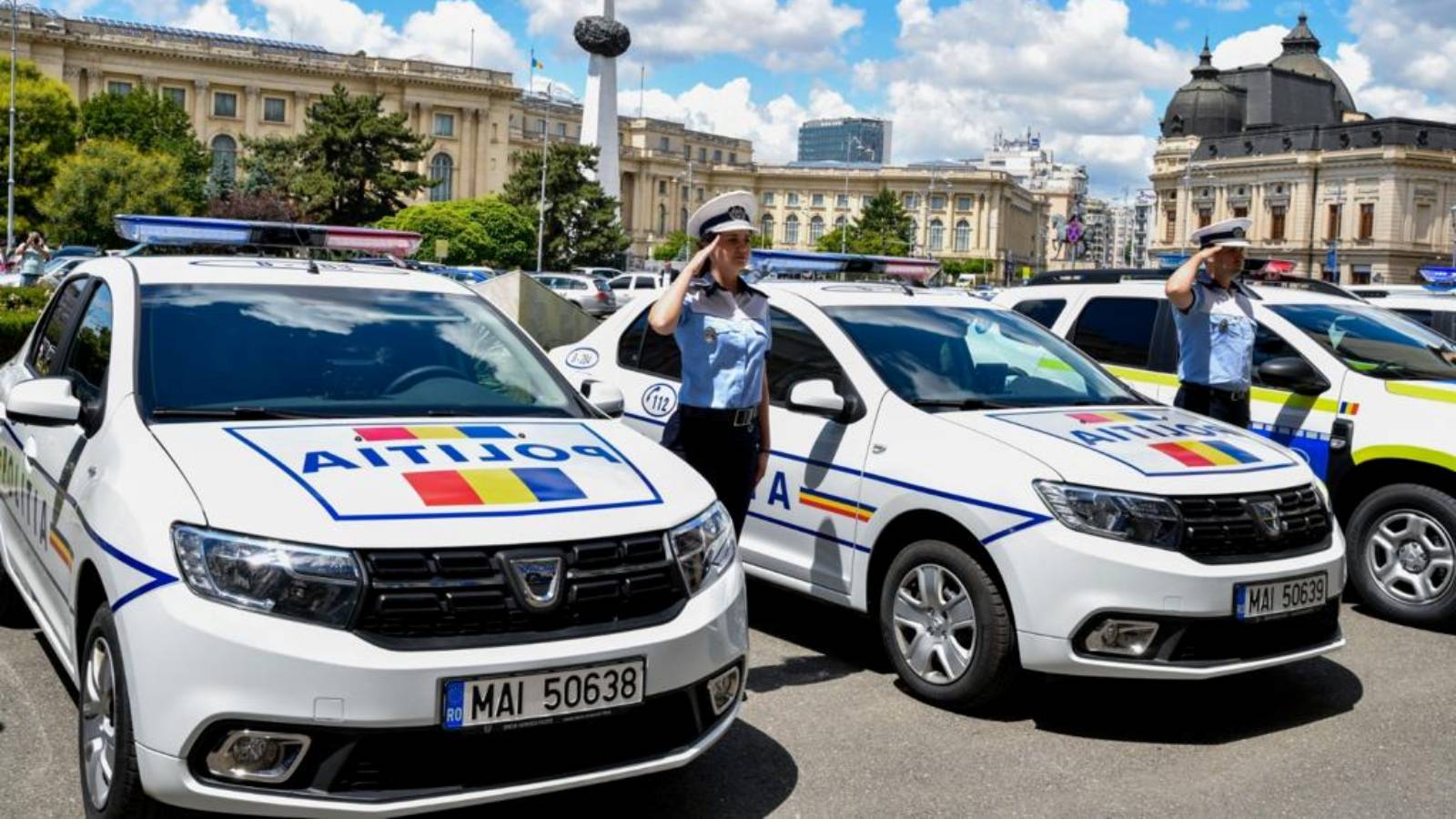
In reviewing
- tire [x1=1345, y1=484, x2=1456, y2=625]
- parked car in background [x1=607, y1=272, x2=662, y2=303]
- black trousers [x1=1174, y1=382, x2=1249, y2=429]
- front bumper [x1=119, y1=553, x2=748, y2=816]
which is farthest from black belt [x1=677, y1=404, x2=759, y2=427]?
parked car in background [x1=607, y1=272, x2=662, y2=303]

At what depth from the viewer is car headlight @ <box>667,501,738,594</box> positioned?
3.84m

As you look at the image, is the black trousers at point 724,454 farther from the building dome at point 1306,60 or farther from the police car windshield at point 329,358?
the building dome at point 1306,60

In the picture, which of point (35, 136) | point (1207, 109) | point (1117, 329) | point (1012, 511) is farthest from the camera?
point (1207, 109)

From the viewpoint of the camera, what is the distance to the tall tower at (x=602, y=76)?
6719 centimetres

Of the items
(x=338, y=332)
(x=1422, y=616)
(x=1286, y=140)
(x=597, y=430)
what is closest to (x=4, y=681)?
(x=338, y=332)

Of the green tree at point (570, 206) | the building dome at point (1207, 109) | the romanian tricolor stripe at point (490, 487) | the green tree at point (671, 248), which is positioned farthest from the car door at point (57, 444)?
the building dome at point (1207, 109)

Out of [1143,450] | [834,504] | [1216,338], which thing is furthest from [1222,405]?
[834,504]

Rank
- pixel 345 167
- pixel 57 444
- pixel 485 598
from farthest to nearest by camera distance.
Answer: pixel 345 167 < pixel 57 444 < pixel 485 598

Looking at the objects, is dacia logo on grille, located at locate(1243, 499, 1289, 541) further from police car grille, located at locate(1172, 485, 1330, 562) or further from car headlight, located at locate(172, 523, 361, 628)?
car headlight, located at locate(172, 523, 361, 628)

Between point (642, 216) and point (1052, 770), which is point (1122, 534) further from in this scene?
point (642, 216)

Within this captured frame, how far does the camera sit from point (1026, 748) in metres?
4.93

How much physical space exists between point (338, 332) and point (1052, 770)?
2877 millimetres

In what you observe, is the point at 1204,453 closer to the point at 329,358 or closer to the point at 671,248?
the point at 329,358

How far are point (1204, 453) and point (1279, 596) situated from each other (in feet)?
2.01
